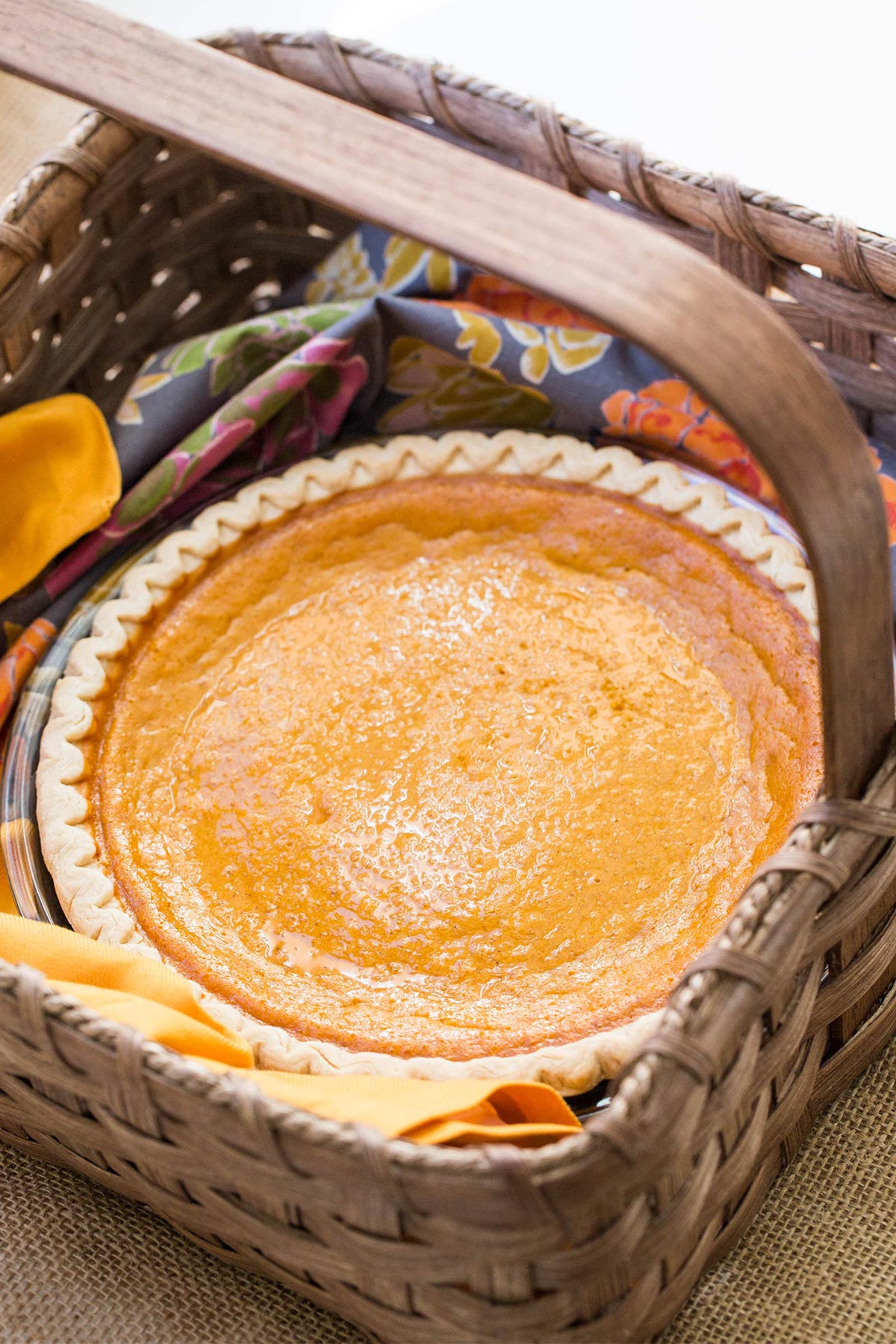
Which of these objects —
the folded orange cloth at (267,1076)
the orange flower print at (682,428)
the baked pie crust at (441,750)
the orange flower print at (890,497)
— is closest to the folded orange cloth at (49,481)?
the baked pie crust at (441,750)

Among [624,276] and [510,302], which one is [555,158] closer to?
[510,302]

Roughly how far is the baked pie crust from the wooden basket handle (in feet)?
1.07

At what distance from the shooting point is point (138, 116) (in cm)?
121

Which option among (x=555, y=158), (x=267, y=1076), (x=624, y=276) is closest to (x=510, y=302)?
(x=555, y=158)

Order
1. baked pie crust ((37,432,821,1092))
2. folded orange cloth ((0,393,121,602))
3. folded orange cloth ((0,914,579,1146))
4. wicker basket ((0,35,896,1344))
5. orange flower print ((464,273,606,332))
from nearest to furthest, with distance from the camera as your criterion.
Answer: wicker basket ((0,35,896,1344)) → folded orange cloth ((0,914,579,1146)) → baked pie crust ((37,432,821,1092)) → folded orange cloth ((0,393,121,602)) → orange flower print ((464,273,606,332))

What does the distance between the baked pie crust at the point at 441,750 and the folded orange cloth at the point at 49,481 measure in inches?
3.9

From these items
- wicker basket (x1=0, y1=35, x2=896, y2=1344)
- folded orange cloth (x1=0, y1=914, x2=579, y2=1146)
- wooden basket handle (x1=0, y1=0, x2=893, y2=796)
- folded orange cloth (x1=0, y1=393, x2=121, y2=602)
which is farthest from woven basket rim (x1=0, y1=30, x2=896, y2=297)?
folded orange cloth (x1=0, y1=914, x2=579, y2=1146)

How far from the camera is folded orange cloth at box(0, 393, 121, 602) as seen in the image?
5.50 feet

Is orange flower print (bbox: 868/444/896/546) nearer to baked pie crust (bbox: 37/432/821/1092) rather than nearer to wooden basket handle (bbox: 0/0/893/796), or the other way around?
baked pie crust (bbox: 37/432/821/1092)

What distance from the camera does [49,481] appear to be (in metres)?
1.71

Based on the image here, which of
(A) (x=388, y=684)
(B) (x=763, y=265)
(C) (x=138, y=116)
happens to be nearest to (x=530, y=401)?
(B) (x=763, y=265)

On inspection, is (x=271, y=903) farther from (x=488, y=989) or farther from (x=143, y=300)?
(x=143, y=300)

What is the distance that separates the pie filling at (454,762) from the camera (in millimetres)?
1354

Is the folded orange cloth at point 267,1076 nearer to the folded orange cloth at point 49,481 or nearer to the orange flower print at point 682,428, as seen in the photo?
the folded orange cloth at point 49,481
